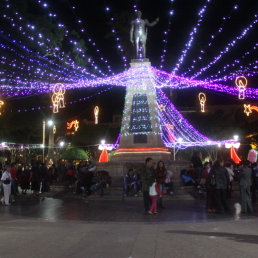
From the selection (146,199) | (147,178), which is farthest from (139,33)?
(146,199)

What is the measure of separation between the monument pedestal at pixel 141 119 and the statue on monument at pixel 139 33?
0.78 metres

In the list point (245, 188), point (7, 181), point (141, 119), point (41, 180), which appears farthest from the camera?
point (141, 119)

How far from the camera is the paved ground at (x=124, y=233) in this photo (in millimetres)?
5281

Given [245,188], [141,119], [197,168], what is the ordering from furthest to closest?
[141,119] → [197,168] → [245,188]

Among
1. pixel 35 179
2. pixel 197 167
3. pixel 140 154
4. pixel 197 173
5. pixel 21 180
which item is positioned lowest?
pixel 21 180

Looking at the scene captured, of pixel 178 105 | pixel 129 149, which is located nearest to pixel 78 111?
pixel 178 105

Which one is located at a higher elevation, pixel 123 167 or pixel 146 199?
pixel 123 167

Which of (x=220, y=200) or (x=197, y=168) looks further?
(x=197, y=168)

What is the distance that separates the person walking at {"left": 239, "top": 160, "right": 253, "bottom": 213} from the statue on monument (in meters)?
10.8

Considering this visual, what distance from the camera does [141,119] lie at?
18.2 m

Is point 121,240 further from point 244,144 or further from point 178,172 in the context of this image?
point 244,144

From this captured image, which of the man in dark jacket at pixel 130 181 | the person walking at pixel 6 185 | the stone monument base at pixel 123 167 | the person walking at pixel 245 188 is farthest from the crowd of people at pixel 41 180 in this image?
the person walking at pixel 245 188

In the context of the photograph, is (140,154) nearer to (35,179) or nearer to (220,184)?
(35,179)

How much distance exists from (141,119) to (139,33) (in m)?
4.76
